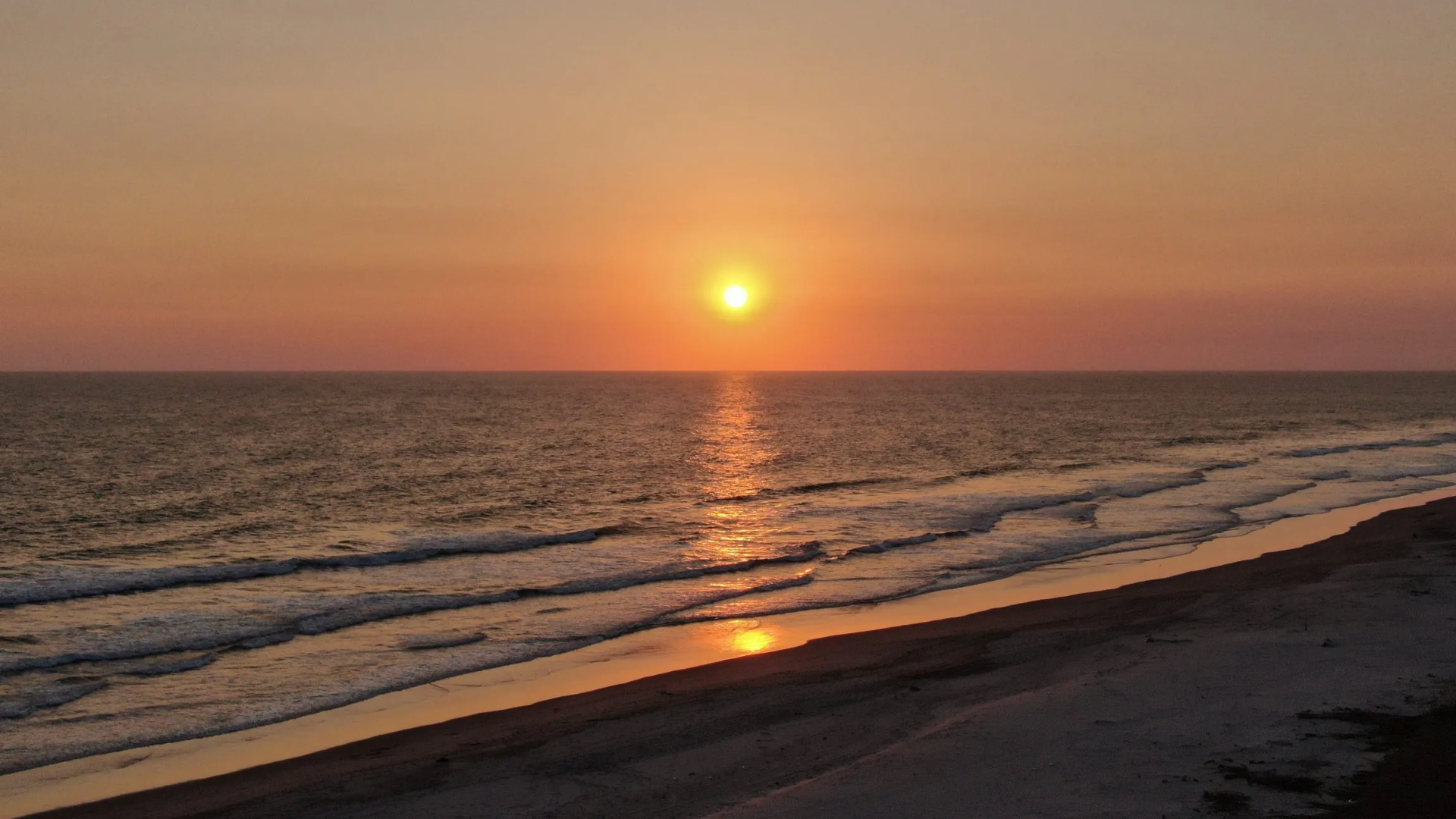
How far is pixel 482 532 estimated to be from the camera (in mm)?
35500

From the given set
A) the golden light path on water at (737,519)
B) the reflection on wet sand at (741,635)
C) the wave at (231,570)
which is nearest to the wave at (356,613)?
the golden light path on water at (737,519)

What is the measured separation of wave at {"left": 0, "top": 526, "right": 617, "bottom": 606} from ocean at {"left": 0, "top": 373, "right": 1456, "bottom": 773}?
0.12 meters

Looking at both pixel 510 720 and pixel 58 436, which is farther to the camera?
pixel 58 436

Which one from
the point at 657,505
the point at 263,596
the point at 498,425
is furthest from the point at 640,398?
the point at 263,596

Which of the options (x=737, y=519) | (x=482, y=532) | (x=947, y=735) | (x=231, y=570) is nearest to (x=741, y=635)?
(x=947, y=735)

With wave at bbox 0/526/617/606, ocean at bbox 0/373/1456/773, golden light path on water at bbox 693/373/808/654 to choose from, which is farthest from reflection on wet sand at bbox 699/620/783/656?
wave at bbox 0/526/617/606

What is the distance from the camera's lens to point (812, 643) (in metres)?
19.4

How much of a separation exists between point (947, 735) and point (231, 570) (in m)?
21.8

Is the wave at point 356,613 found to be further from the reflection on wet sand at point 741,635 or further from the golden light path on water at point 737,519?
the reflection on wet sand at point 741,635

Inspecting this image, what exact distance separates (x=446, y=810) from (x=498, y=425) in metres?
93.2

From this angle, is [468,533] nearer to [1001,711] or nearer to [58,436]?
[1001,711]

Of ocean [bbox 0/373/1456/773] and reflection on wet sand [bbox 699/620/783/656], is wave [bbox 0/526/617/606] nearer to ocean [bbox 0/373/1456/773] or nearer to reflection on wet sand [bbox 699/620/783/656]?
ocean [bbox 0/373/1456/773]

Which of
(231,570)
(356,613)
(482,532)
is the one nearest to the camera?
(356,613)

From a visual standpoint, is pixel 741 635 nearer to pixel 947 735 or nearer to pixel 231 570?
pixel 947 735
